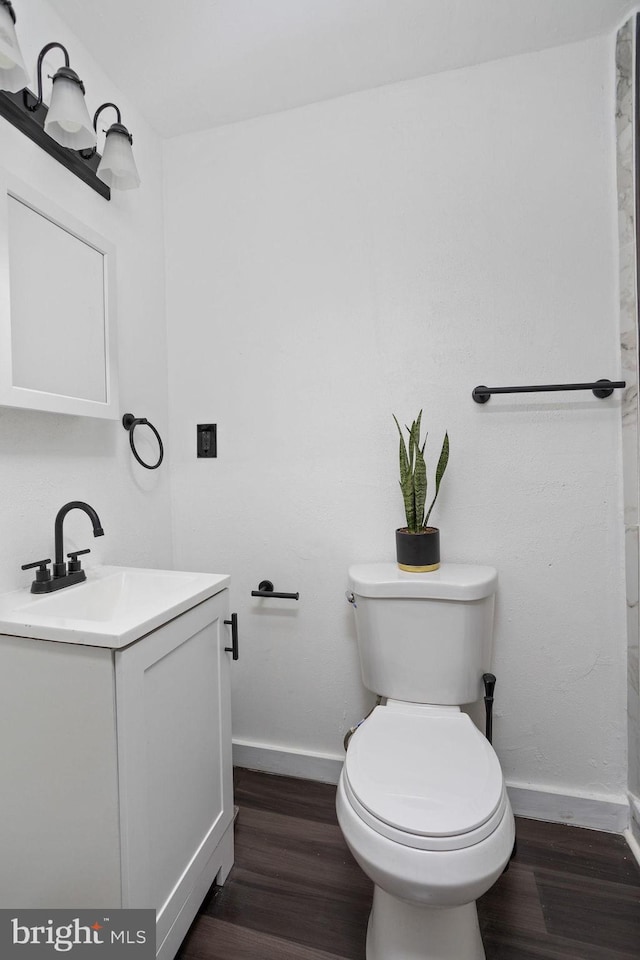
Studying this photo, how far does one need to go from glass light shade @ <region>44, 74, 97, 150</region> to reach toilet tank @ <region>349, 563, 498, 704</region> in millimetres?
1364

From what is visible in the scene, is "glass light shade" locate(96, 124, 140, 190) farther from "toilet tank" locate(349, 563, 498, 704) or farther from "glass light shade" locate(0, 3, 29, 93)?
"toilet tank" locate(349, 563, 498, 704)

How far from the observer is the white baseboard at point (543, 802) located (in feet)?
4.35

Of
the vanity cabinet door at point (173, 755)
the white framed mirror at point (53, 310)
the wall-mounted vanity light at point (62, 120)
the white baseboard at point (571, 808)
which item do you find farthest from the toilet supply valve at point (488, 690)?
the wall-mounted vanity light at point (62, 120)

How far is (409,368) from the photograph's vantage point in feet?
4.76

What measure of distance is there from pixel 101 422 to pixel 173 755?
932 mm

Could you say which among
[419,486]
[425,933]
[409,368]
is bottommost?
[425,933]

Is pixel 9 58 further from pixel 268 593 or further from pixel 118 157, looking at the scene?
pixel 268 593

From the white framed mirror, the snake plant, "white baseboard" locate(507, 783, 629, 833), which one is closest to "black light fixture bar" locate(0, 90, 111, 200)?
the white framed mirror

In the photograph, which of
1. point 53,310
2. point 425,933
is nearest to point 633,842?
point 425,933

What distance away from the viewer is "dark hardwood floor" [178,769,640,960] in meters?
1.01

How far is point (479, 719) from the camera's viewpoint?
1417mm

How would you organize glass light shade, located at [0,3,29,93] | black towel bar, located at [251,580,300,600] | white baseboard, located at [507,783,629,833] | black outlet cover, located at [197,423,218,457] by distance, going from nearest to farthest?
glass light shade, located at [0,3,29,93] → white baseboard, located at [507,783,629,833] → black towel bar, located at [251,580,300,600] → black outlet cover, located at [197,423,218,457]

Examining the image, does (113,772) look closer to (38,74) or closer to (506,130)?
(38,74)

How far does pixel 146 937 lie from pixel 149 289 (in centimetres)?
173
